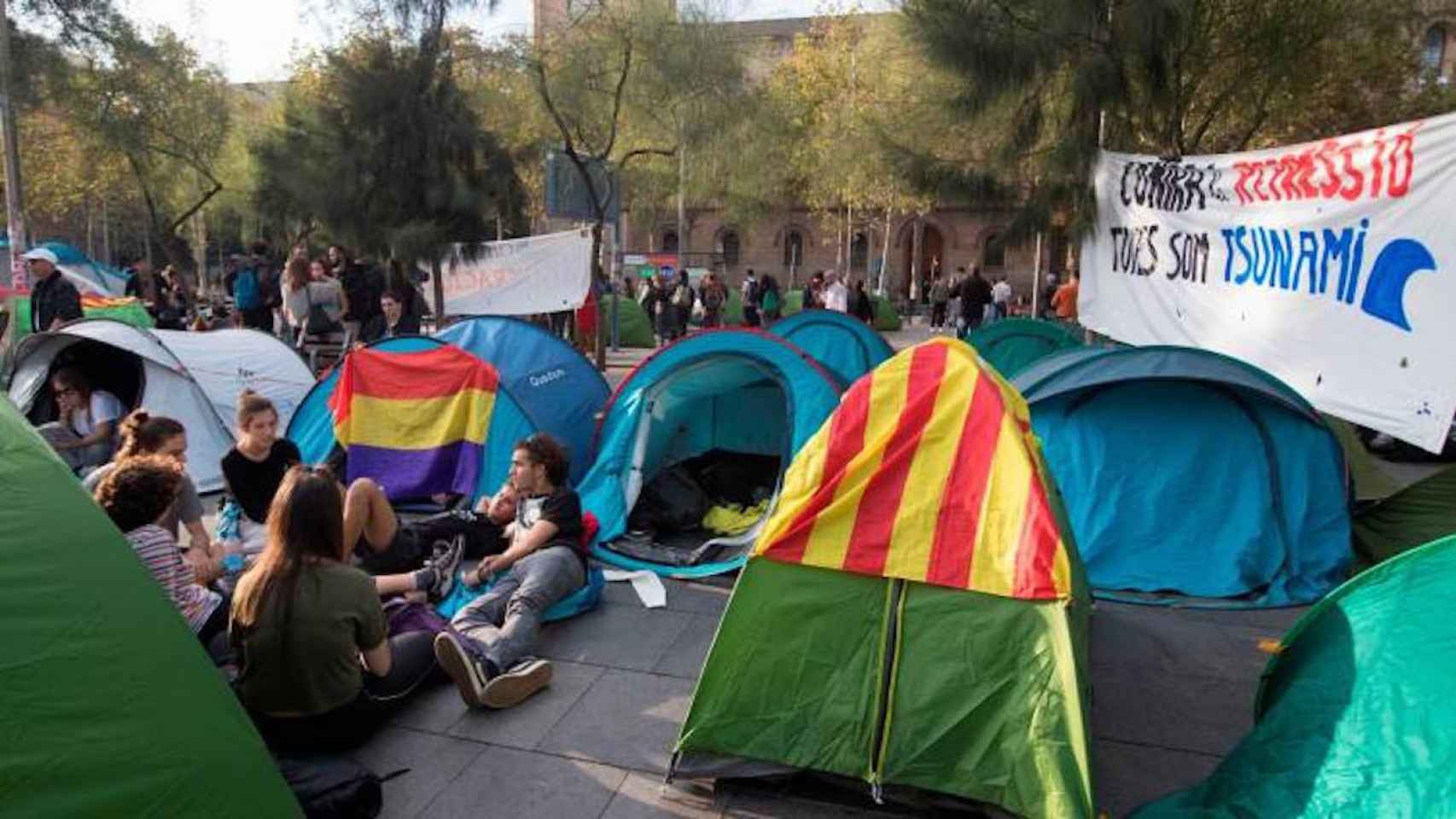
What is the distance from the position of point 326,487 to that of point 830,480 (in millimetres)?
1770

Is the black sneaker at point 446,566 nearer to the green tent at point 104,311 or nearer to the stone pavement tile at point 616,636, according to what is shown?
the stone pavement tile at point 616,636

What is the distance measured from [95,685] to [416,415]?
179 inches

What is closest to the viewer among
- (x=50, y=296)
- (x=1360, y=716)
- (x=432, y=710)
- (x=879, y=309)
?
(x=1360, y=716)

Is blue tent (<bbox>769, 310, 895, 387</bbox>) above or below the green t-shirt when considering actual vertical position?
above

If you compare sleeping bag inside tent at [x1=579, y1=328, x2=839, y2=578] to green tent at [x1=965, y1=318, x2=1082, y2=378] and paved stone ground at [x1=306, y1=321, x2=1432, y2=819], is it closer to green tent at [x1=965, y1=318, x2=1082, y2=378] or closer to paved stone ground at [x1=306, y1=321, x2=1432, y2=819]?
paved stone ground at [x1=306, y1=321, x2=1432, y2=819]

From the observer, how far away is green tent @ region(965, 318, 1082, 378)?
34.9 feet

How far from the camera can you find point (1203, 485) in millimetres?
5477

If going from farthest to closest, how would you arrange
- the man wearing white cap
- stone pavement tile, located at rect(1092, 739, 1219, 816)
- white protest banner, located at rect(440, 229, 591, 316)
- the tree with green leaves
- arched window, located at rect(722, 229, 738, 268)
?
arched window, located at rect(722, 229, 738, 268)
white protest banner, located at rect(440, 229, 591, 316)
the man wearing white cap
the tree with green leaves
stone pavement tile, located at rect(1092, 739, 1219, 816)

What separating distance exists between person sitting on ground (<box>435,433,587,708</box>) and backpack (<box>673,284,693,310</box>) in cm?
1505

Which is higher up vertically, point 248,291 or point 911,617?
point 248,291

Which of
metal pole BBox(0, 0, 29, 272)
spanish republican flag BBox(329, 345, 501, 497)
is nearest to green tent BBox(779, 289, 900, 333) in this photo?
metal pole BBox(0, 0, 29, 272)

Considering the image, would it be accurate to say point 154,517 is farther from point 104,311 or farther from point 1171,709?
point 104,311

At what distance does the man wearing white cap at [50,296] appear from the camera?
8.38 meters

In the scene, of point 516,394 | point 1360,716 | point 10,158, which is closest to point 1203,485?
point 1360,716
